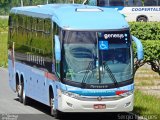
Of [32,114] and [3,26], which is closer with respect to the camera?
[32,114]

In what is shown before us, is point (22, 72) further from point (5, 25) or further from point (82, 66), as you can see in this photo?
point (5, 25)

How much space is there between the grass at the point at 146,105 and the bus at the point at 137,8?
130 ft

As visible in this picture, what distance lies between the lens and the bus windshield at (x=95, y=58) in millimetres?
18953

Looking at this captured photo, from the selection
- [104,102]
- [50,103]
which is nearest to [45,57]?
[50,103]

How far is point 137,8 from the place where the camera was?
6550cm

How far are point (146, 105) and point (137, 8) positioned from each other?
146ft

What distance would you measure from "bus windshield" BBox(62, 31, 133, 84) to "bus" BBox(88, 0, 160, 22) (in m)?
44.7

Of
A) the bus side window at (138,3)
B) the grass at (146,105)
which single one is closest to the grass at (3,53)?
the bus side window at (138,3)

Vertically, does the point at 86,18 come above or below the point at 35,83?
above

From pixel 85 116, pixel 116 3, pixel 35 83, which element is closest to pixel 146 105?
pixel 85 116

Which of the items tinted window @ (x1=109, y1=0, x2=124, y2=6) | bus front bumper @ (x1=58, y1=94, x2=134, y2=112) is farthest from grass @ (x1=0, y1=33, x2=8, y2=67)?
bus front bumper @ (x1=58, y1=94, x2=134, y2=112)

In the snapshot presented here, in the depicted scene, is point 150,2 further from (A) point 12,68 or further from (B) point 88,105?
(B) point 88,105

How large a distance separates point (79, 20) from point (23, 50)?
15.8ft

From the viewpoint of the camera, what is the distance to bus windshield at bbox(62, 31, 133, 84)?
1895cm
